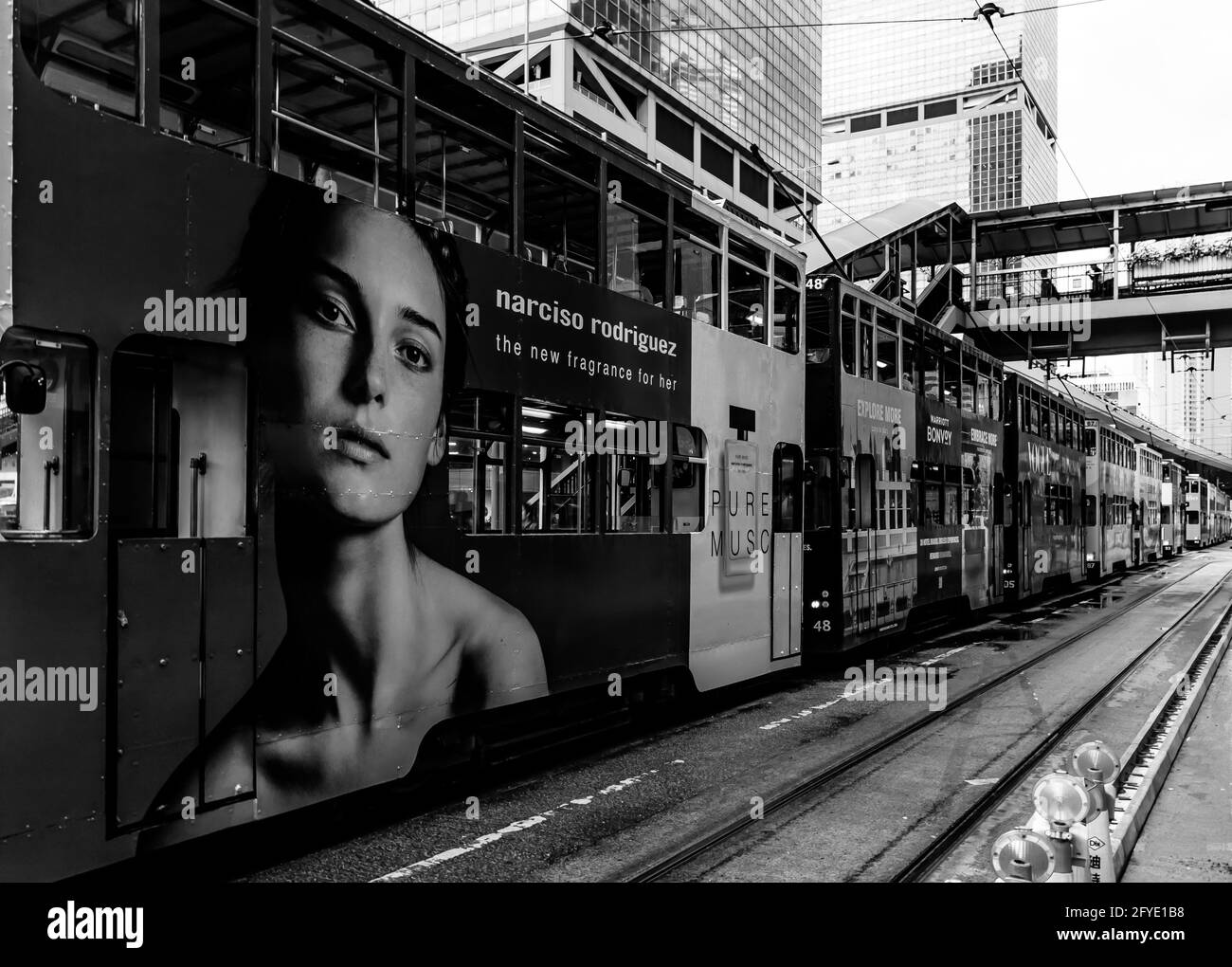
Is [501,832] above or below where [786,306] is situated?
below

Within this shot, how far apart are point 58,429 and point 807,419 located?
860cm

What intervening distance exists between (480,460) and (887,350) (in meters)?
8.32

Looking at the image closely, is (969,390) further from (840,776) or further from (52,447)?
(52,447)

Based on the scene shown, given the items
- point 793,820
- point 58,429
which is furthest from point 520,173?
point 793,820

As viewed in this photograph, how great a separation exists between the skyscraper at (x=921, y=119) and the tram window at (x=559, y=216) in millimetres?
115145

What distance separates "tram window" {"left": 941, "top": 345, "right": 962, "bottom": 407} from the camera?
606 inches

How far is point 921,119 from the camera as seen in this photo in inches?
4968

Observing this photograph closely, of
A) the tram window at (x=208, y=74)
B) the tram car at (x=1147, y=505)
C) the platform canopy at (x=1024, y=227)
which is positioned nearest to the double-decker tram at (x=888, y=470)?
the tram window at (x=208, y=74)

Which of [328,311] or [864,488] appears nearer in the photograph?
[328,311]

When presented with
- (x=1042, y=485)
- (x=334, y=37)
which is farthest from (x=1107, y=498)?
(x=334, y=37)

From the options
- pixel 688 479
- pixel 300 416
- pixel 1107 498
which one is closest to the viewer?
pixel 300 416

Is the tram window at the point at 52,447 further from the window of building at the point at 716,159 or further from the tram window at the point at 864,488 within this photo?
the window of building at the point at 716,159

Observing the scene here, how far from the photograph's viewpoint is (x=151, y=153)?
4.43m

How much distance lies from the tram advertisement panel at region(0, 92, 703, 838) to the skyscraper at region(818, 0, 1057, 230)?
382ft
